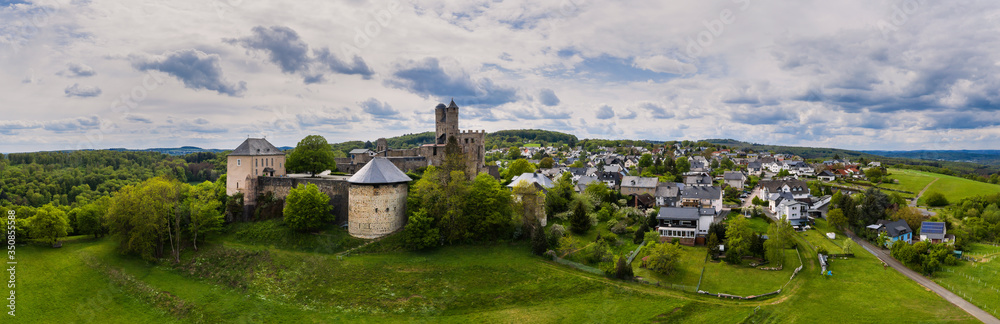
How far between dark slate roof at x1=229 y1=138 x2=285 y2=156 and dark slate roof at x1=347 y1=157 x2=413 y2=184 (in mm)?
12076

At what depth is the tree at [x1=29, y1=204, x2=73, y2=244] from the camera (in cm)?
3362

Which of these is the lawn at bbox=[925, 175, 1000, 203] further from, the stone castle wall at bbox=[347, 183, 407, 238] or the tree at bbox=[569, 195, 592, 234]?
the stone castle wall at bbox=[347, 183, 407, 238]

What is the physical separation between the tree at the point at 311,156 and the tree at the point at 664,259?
3404 centimetres

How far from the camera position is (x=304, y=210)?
118 ft

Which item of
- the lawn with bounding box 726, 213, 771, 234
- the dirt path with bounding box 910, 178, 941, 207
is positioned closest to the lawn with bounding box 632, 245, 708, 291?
the lawn with bounding box 726, 213, 771, 234

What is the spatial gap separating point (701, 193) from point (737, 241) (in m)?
18.2

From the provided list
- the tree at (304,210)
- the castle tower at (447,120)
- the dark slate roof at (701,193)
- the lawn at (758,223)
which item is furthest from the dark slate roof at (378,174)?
the dark slate roof at (701,193)

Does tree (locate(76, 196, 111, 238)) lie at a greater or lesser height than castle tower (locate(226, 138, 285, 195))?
lesser

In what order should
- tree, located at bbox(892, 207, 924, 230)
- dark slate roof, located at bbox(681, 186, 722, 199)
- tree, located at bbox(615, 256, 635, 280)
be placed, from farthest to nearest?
dark slate roof, located at bbox(681, 186, 722, 199)
tree, located at bbox(892, 207, 924, 230)
tree, located at bbox(615, 256, 635, 280)

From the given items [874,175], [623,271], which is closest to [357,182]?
[623,271]

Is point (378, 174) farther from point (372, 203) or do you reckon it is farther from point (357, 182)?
point (372, 203)

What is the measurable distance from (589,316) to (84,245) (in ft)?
123

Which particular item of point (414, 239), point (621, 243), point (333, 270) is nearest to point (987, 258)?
point (621, 243)

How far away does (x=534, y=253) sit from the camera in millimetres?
35594
